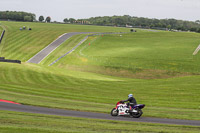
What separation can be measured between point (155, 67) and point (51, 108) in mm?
40636

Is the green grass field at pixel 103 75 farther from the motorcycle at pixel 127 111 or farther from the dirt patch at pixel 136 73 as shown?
the motorcycle at pixel 127 111

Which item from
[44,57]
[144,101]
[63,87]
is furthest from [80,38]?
[144,101]

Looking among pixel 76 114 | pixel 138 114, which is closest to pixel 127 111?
pixel 138 114

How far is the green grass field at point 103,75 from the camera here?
28.1m

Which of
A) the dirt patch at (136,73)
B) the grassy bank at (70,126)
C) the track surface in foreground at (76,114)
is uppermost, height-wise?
the grassy bank at (70,126)

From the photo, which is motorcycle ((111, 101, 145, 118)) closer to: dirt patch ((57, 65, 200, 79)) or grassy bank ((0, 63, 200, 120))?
grassy bank ((0, 63, 200, 120))

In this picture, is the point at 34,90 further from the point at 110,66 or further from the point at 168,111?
the point at 110,66

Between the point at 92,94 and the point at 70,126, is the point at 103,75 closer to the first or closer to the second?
the point at 92,94

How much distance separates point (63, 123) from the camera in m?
19.6

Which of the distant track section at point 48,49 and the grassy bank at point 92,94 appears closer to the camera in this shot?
the grassy bank at point 92,94

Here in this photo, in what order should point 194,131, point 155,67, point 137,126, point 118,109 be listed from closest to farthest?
point 194,131
point 137,126
point 118,109
point 155,67

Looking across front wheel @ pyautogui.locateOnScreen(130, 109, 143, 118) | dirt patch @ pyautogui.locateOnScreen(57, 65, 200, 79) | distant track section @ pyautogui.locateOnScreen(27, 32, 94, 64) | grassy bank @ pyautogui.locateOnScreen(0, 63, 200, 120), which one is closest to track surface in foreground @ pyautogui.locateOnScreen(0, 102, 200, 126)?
front wheel @ pyautogui.locateOnScreen(130, 109, 143, 118)

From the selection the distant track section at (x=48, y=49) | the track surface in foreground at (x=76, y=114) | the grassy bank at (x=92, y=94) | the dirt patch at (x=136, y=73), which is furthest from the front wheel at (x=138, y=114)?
the distant track section at (x=48, y=49)

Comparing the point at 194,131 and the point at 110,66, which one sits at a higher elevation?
the point at 194,131
